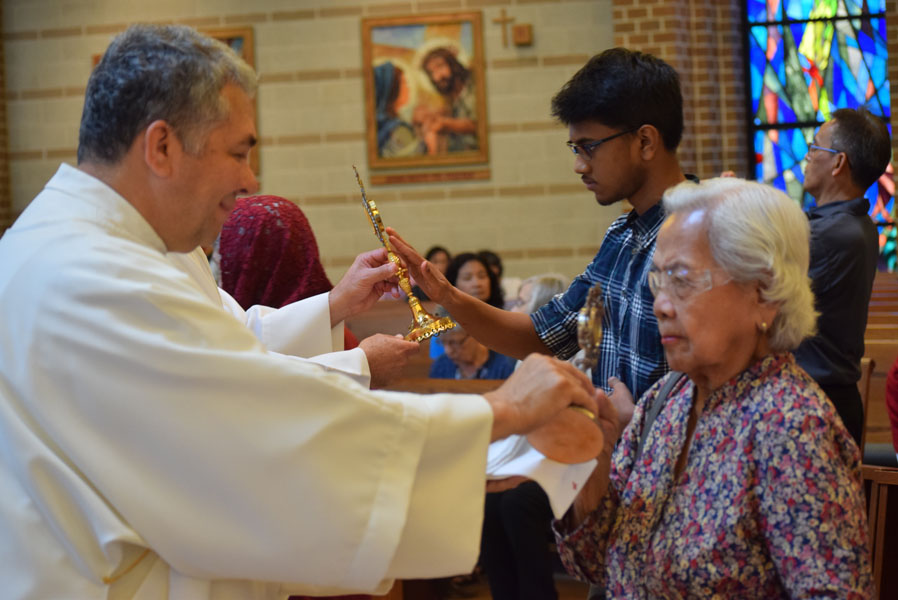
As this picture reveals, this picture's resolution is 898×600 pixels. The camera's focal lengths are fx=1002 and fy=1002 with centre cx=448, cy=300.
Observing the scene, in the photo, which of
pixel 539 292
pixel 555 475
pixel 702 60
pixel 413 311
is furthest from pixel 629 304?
pixel 702 60

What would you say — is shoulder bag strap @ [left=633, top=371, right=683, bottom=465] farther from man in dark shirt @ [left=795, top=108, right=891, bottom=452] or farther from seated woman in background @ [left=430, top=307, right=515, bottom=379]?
seated woman in background @ [left=430, top=307, right=515, bottom=379]

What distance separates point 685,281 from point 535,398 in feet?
1.42

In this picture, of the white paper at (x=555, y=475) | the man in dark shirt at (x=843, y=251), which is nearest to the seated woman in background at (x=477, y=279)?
the man in dark shirt at (x=843, y=251)

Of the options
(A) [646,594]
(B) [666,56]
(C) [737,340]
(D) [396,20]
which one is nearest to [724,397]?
(C) [737,340]

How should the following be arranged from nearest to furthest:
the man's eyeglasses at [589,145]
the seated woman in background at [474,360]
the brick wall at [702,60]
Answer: the man's eyeglasses at [589,145], the seated woman in background at [474,360], the brick wall at [702,60]

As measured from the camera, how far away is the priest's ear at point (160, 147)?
1.83 meters

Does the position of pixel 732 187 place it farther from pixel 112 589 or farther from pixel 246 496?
pixel 112 589

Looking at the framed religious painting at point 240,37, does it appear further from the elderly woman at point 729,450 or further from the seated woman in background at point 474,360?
the elderly woman at point 729,450

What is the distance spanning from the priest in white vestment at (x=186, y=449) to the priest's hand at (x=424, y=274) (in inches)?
44.8

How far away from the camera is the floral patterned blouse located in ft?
5.80

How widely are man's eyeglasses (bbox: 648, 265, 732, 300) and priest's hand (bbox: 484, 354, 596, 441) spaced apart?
0.32 m

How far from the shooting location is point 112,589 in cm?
173

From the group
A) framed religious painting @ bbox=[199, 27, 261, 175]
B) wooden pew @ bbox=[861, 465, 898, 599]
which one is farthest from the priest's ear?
framed religious painting @ bbox=[199, 27, 261, 175]

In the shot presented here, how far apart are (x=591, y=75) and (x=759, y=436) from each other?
114cm
